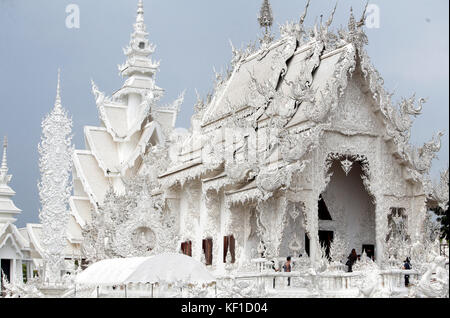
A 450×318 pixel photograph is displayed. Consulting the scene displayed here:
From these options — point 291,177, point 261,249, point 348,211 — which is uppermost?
point 291,177

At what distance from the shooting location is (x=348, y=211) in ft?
83.8

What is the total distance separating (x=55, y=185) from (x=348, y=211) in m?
7.81


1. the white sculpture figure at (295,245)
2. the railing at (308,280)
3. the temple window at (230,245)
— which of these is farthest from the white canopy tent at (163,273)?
the temple window at (230,245)

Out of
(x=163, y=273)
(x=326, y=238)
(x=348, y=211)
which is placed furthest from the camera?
(x=348, y=211)

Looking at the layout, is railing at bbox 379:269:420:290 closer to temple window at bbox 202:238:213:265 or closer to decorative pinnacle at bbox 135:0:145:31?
temple window at bbox 202:238:213:265

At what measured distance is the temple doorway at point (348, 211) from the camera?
25.3m

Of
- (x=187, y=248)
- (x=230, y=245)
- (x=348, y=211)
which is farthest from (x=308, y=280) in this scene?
(x=187, y=248)

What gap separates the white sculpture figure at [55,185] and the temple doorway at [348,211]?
6757 mm

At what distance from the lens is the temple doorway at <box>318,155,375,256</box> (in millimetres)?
25312

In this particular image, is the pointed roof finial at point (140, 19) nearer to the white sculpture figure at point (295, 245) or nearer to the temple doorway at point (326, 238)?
the temple doorway at point (326, 238)

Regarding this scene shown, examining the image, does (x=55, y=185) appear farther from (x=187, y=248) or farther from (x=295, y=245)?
(x=295, y=245)

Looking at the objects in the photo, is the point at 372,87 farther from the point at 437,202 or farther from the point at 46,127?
the point at 46,127

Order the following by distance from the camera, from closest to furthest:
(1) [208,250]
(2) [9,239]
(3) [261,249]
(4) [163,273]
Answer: (4) [163,273] < (3) [261,249] < (1) [208,250] < (2) [9,239]
